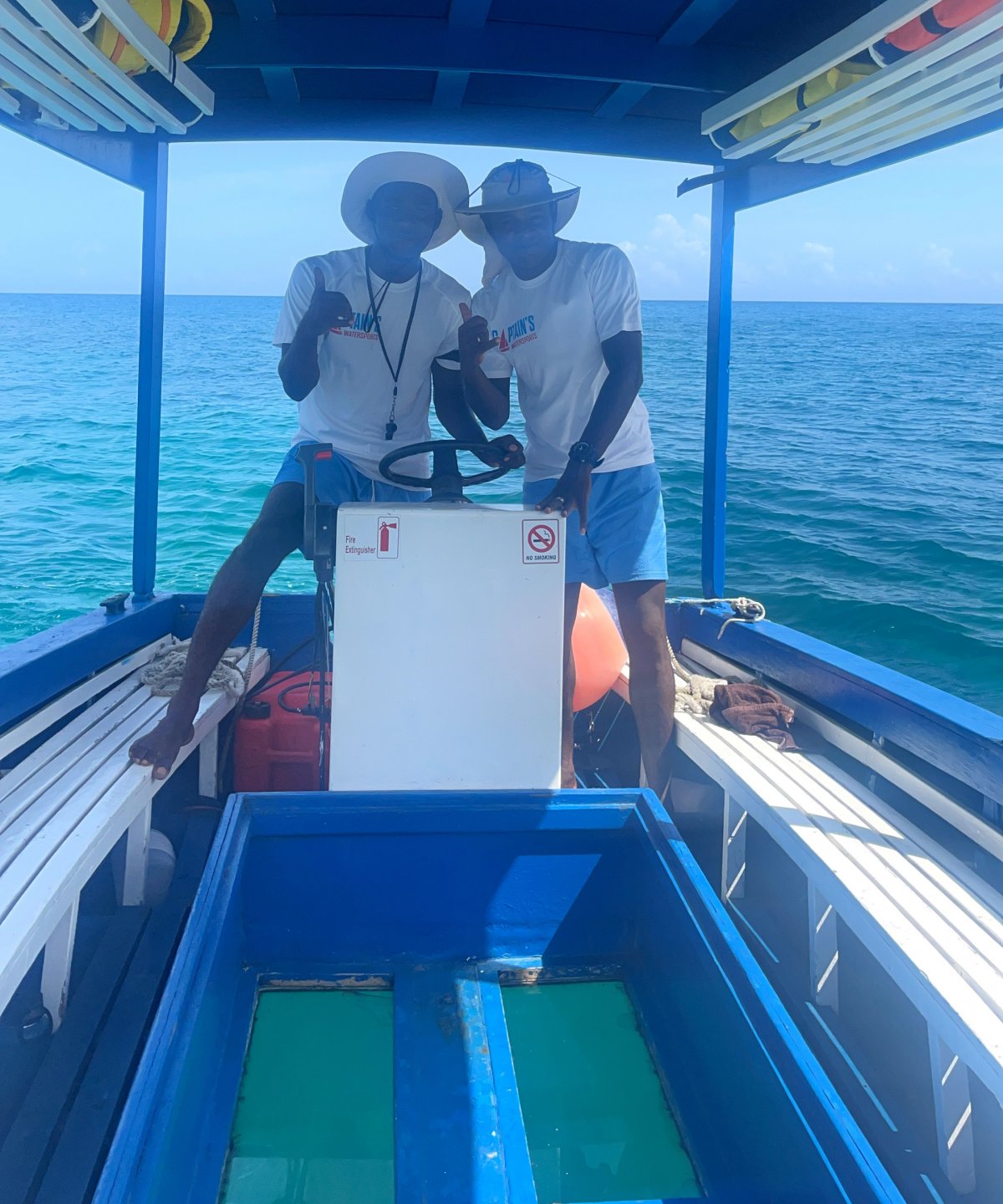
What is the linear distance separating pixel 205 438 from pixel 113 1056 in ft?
57.8

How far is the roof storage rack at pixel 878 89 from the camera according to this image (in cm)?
209

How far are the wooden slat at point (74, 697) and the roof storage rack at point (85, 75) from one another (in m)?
1.49

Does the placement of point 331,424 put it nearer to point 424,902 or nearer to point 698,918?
point 424,902

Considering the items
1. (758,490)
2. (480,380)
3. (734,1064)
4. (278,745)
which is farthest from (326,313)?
(758,490)

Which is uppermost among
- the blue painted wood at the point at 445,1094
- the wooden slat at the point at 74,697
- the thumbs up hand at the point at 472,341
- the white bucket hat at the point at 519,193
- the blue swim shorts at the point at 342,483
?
the white bucket hat at the point at 519,193

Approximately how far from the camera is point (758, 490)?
14.3 meters

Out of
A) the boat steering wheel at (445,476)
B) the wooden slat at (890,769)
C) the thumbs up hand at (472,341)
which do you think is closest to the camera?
the wooden slat at (890,769)

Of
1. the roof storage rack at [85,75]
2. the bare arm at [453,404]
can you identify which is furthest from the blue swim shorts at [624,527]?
the roof storage rack at [85,75]

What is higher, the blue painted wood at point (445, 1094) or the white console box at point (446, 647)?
the white console box at point (446, 647)

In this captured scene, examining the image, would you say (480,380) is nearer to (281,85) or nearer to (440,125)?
(440,125)

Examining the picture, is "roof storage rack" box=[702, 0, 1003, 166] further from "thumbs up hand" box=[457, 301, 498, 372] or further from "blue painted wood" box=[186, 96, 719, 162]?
"thumbs up hand" box=[457, 301, 498, 372]

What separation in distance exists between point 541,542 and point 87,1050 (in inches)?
57.6

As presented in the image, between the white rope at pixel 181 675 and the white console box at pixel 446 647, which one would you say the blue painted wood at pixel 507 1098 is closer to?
the white console box at pixel 446 647

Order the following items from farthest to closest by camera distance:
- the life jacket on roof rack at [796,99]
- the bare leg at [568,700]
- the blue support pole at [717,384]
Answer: the blue support pole at [717,384] → the bare leg at [568,700] → the life jacket on roof rack at [796,99]
